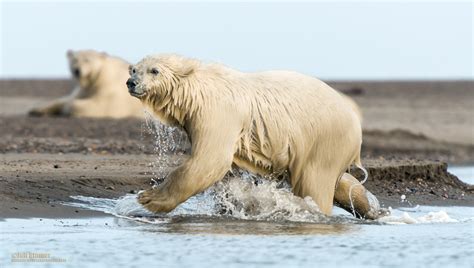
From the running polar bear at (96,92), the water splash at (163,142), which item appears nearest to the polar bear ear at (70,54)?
the running polar bear at (96,92)

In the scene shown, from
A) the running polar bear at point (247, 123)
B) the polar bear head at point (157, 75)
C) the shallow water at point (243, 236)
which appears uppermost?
the polar bear head at point (157, 75)

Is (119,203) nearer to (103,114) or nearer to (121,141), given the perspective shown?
(121,141)

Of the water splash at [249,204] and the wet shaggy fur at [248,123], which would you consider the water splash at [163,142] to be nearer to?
the wet shaggy fur at [248,123]

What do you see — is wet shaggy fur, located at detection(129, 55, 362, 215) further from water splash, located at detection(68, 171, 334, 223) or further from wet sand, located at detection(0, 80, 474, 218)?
wet sand, located at detection(0, 80, 474, 218)

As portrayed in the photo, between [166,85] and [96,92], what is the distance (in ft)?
50.3

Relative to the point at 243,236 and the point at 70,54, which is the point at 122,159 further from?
the point at 70,54

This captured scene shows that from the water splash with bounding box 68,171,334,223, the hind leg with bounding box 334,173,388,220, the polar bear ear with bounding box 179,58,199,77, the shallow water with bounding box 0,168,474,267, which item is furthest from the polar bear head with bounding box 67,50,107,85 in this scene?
the polar bear ear with bounding box 179,58,199,77

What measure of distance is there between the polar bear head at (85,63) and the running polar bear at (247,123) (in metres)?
Answer: 15.3

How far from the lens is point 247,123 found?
36.2 feet

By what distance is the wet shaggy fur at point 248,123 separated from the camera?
10.8m

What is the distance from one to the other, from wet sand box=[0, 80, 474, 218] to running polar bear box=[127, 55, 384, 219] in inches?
56.5

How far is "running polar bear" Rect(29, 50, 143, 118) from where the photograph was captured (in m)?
25.5

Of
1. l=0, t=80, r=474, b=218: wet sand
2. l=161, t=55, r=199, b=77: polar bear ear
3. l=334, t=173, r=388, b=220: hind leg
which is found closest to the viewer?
l=161, t=55, r=199, b=77: polar bear ear

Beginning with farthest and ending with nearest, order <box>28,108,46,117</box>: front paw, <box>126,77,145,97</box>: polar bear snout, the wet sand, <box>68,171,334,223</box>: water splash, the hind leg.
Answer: <box>28,108,46,117</box>: front paw → the wet sand → the hind leg → <box>68,171,334,223</box>: water splash → <box>126,77,145,97</box>: polar bear snout
